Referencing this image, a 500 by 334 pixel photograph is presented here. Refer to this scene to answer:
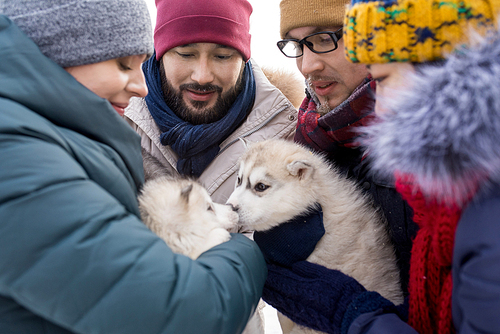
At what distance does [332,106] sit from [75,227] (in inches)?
80.0

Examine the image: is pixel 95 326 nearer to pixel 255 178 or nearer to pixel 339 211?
pixel 255 178

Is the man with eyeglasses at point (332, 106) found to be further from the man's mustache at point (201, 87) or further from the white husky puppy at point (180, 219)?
the man's mustache at point (201, 87)

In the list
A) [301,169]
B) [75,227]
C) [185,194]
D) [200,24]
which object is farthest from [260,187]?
[200,24]

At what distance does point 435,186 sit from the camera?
972 millimetres

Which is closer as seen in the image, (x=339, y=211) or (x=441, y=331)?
(x=441, y=331)

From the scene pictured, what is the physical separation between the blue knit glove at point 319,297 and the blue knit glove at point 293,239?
0.07 meters

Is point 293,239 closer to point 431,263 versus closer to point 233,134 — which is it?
point 431,263

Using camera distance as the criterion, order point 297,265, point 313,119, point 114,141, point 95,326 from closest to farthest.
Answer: point 95,326 → point 114,141 → point 297,265 → point 313,119

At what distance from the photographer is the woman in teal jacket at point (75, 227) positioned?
910mm

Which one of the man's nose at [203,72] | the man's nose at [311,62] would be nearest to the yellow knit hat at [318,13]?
the man's nose at [311,62]

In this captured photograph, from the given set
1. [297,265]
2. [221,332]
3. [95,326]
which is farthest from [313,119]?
[95,326]

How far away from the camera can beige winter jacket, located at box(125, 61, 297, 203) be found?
9.28 ft

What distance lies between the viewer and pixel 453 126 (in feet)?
2.95

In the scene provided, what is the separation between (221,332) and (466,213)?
878 mm
